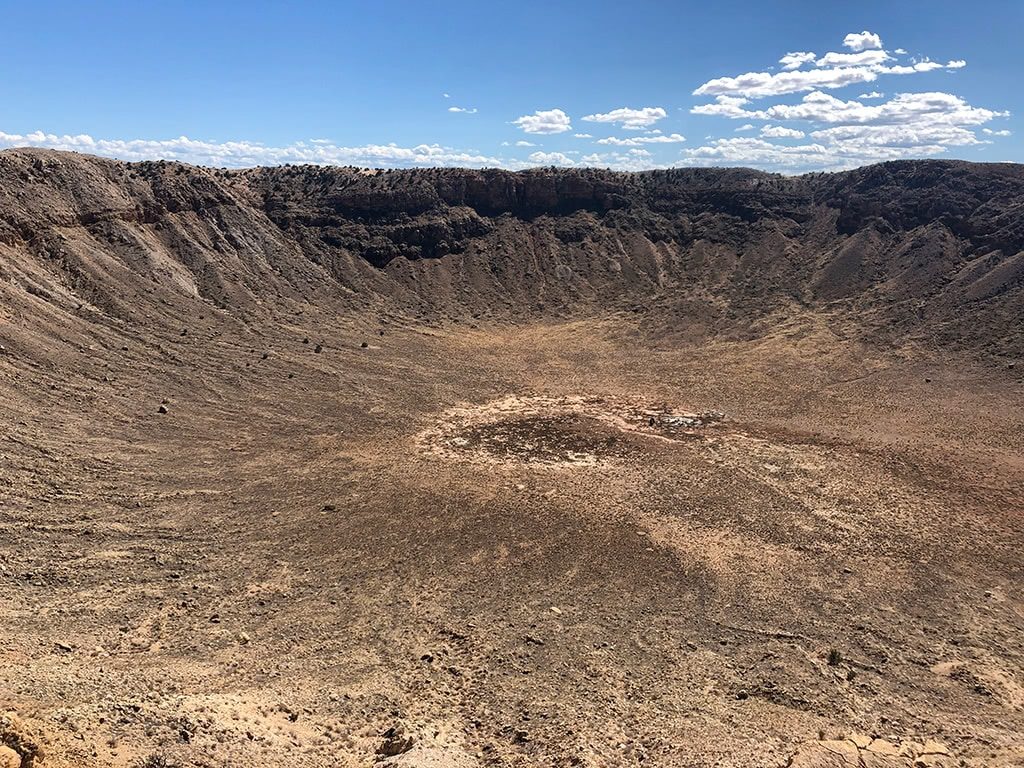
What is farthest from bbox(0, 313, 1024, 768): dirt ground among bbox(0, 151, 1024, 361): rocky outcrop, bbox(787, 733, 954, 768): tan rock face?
bbox(0, 151, 1024, 361): rocky outcrop

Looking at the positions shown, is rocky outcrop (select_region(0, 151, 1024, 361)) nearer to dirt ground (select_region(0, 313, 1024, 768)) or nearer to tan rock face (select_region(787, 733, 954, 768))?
dirt ground (select_region(0, 313, 1024, 768))

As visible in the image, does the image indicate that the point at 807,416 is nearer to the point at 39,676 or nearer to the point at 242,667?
the point at 242,667

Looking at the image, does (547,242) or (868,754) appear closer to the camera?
(868,754)

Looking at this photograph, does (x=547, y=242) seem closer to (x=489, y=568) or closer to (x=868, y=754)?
(x=489, y=568)

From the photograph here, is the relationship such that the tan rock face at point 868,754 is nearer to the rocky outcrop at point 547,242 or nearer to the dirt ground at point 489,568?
the dirt ground at point 489,568

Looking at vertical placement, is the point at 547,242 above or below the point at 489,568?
above

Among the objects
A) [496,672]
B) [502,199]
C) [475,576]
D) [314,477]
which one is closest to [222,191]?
[502,199]

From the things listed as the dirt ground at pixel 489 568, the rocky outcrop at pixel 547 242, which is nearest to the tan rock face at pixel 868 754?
the dirt ground at pixel 489 568

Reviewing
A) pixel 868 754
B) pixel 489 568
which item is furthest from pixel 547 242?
pixel 868 754
